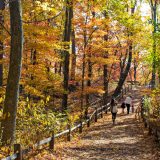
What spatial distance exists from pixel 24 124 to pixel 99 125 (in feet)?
37.6

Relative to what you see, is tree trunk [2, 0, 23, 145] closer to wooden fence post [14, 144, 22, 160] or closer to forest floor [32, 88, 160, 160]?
wooden fence post [14, 144, 22, 160]

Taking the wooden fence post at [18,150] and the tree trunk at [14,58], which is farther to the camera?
the tree trunk at [14,58]

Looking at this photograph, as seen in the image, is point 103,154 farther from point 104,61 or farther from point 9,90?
point 104,61

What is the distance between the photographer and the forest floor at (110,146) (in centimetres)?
1323

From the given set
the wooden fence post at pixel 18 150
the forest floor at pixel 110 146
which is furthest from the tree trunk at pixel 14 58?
the forest floor at pixel 110 146

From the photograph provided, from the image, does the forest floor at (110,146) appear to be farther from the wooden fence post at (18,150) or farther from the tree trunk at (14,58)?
the tree trunk at (14,58)

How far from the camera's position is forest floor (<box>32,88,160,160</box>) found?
13227 mm

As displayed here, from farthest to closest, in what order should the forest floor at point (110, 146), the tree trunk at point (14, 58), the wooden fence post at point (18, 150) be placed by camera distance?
the forest floor at point (110, 146)
the tree trunk at point (14, 58)
the wooden fence post at point (18, 150)

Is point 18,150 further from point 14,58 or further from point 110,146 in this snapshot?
point 110,146

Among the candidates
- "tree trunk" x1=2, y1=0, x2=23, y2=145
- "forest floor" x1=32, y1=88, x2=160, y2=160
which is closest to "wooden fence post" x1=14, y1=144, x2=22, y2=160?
"tree trunk" x1=2, y1=0, x2=23, y2=145

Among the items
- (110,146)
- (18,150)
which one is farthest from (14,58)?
(110,146)

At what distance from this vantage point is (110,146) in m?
15.7

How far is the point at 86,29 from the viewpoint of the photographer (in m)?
25.9

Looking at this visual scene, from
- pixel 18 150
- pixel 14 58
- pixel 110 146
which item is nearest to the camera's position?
pixel 18 150
